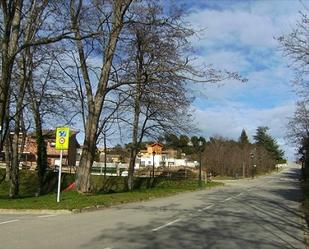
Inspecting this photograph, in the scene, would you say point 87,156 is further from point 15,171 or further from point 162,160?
point 162,160

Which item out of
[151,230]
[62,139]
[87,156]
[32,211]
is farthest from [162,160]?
[151,230]

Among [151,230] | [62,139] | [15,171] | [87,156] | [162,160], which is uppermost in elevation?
[162,160]

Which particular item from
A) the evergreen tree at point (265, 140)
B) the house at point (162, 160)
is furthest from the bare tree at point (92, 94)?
the evergreen tree at point (265, 140)

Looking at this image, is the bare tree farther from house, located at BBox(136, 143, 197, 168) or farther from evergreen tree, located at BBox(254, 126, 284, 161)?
evergreen tree, located at BBox(254, 126, 284, 161)

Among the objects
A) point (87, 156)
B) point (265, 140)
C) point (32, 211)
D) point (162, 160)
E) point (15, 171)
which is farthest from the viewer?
point (265, 140)

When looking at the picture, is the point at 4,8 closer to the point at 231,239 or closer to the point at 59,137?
the point at 59,137

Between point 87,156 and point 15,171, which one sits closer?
point 87,156

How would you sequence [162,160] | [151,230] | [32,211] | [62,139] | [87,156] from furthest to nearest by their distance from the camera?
1. [162,160]
2. [87,156]
3. [62,139]
4. [32,211]
5. [151,230]

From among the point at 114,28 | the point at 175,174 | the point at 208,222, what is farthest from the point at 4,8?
the point at 175,174

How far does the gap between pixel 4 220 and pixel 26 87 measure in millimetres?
17378

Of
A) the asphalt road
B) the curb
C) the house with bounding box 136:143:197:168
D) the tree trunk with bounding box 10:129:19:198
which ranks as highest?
the house with bounding box 136:143:197:168

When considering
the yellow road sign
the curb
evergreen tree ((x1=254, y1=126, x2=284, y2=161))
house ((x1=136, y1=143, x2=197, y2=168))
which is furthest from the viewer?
evergreen tree ((x1=254, y1=126, x2=284, y2=161))

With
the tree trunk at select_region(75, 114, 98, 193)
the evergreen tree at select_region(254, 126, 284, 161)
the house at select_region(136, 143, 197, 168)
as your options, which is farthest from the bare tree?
the evergreen tree at select_region(254, 126, 284, 161)

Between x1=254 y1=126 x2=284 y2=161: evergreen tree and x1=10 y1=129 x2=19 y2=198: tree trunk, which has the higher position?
x1=254 y1=126 x2=284 y2=161: evergreen tree
